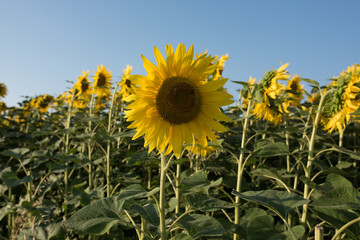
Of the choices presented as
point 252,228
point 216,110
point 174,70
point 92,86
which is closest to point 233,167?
point 216,110

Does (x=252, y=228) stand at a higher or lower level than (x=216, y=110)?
lower

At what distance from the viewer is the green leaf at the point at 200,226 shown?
1.44 meters

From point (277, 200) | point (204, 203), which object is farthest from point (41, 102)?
point (277, 200)

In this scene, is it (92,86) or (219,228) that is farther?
(92,86)

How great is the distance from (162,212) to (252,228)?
504mm

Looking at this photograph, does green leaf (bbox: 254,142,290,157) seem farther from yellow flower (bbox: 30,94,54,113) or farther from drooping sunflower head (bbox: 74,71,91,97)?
yellow flower (bbox: 30,94,54,113)

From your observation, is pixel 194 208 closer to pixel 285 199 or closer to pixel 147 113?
pixel 285 199

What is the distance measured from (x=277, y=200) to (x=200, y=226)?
1.42 feet

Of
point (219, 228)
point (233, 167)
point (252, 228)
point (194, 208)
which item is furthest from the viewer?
point (233, 167)

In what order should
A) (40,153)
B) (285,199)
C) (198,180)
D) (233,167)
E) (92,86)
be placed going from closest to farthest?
(285,199) < (198,180) < (233,167) < (40,153) < (92,86)

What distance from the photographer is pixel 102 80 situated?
16.1 feet

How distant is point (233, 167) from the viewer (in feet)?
10.6

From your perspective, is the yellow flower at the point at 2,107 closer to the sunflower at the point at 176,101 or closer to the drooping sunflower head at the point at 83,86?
the drooping sunflower head at the point at 83,86

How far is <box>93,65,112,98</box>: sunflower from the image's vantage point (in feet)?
15.9
